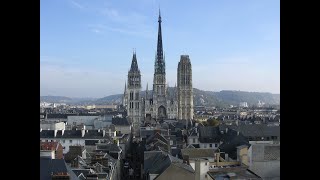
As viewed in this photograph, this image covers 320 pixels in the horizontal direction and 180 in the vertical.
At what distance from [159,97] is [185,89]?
221 inches

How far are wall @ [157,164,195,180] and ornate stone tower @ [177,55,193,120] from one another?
206 ft

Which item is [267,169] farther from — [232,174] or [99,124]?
[99,124]

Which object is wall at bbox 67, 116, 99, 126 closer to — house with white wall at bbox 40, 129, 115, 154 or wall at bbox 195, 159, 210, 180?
house with white wall at bbox 40, 129, 115, 154

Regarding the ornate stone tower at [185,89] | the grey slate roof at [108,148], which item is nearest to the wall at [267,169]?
the grey slate roof at [108,148]

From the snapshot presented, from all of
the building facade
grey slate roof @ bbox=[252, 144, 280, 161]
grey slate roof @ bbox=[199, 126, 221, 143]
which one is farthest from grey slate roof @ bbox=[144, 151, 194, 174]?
the building facade

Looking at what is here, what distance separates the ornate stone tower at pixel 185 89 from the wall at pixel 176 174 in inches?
2469

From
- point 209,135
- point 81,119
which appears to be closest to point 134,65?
point 81,119

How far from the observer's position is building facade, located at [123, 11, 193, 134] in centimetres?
8269

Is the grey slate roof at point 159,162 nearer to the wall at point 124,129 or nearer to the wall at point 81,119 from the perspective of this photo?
the wall at point 124,129

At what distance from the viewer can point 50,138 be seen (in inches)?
1721

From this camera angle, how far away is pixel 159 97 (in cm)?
8756
